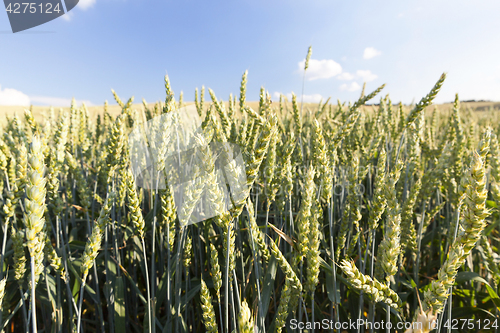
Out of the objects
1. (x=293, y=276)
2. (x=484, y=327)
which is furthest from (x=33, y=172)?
(x=484, y=327)

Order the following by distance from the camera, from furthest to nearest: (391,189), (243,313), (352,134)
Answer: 1. (352,134)
2. (391,189)
3. (243,313)

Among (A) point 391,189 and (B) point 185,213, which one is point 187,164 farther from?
(A) point 391,189

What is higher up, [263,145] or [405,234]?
[263,145]

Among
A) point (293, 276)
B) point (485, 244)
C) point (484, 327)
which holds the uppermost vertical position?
point (293, 276)

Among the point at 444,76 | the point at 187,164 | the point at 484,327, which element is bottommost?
the point at 484,327

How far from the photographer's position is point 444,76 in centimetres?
139

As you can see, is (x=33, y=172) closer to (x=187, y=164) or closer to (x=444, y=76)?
(x=187, y=164)

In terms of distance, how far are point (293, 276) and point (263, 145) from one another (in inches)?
21.2

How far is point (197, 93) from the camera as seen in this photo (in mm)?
2580

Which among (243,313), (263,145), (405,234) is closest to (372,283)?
(243,313)

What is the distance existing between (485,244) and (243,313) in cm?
170

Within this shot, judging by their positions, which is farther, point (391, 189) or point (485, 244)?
point (485, 244)

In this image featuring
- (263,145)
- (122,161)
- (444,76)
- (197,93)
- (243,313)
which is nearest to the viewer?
(243,313)

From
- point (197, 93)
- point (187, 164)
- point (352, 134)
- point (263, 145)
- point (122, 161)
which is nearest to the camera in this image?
point (263, 145)
